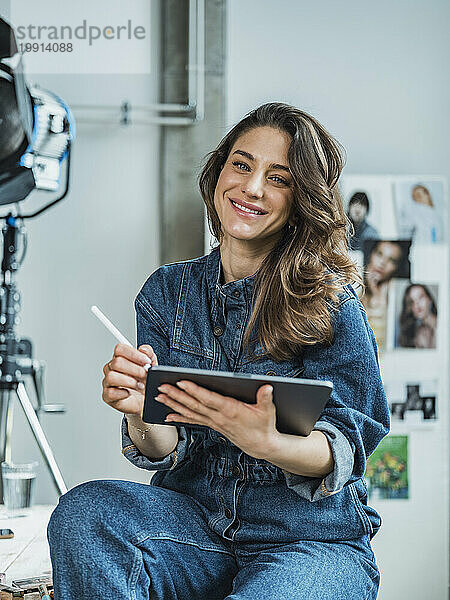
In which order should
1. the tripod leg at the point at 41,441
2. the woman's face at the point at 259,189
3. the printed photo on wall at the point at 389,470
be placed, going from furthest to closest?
the printed photo on wall at the point at 389,470 < the tripod leg at the point at 41,441 < the woman's face at the point at 259,189

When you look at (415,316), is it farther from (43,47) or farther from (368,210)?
(43,47)

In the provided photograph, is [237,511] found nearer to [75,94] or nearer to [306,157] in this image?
[306,157]

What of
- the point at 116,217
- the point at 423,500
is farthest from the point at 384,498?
the point at 116,217

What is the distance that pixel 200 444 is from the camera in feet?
5.10

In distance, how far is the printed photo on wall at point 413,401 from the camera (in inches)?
Answer: 105

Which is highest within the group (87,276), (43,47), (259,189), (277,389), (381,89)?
(43,47)

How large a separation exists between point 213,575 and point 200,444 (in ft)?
0.81

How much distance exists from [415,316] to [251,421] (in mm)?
1567

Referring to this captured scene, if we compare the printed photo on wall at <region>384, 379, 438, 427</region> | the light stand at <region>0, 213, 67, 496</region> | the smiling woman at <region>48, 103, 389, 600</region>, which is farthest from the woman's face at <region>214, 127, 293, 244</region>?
the printed photo on wall at <region>384, 379, 438, 427</region>

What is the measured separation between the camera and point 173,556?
4.52 ft

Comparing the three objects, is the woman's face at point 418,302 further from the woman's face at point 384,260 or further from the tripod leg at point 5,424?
the tripod leg at point 5,424

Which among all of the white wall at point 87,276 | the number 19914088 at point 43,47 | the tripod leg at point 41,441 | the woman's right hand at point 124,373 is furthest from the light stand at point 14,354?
the woman's right hand at point 124,373

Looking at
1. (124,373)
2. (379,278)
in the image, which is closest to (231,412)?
(124,373)

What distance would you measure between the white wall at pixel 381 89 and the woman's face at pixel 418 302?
0.97 ft
